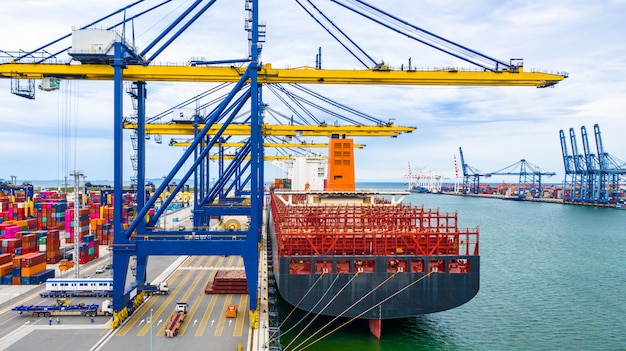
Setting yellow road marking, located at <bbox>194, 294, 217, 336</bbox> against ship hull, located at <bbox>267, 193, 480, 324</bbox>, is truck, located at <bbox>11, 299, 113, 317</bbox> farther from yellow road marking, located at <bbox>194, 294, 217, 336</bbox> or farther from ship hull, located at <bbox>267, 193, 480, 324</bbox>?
ship hull, located at <bbox>267, 193, 480, 324</bbox>

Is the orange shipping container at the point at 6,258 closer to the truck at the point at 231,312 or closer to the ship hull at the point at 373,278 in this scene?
the truck at the point at 231,312

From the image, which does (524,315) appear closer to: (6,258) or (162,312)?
(162,312)

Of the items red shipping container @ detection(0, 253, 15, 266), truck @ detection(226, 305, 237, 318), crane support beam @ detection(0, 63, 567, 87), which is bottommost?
truck @ detection(226, 305, 237, 318)

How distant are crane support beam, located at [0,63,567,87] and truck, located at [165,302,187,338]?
1133 cm

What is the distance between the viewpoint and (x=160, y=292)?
84.7ft

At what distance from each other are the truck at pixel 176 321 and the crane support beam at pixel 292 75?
11.3 metres

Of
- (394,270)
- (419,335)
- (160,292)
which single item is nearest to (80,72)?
(160,292)

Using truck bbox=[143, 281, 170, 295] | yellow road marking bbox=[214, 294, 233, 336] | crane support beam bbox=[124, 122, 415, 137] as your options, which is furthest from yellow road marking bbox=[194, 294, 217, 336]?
crane support beam bbox=[124, 122, 415, 137]

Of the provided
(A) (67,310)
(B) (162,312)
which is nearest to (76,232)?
(A) (67,310)

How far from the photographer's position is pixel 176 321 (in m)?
19.8

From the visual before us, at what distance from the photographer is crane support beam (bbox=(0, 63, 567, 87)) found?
22328mm

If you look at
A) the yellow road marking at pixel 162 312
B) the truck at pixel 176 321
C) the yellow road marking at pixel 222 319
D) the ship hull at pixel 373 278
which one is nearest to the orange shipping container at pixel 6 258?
the yellow road marking at pixel 162 312

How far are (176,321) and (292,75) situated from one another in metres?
12.9

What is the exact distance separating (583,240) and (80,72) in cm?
6098
